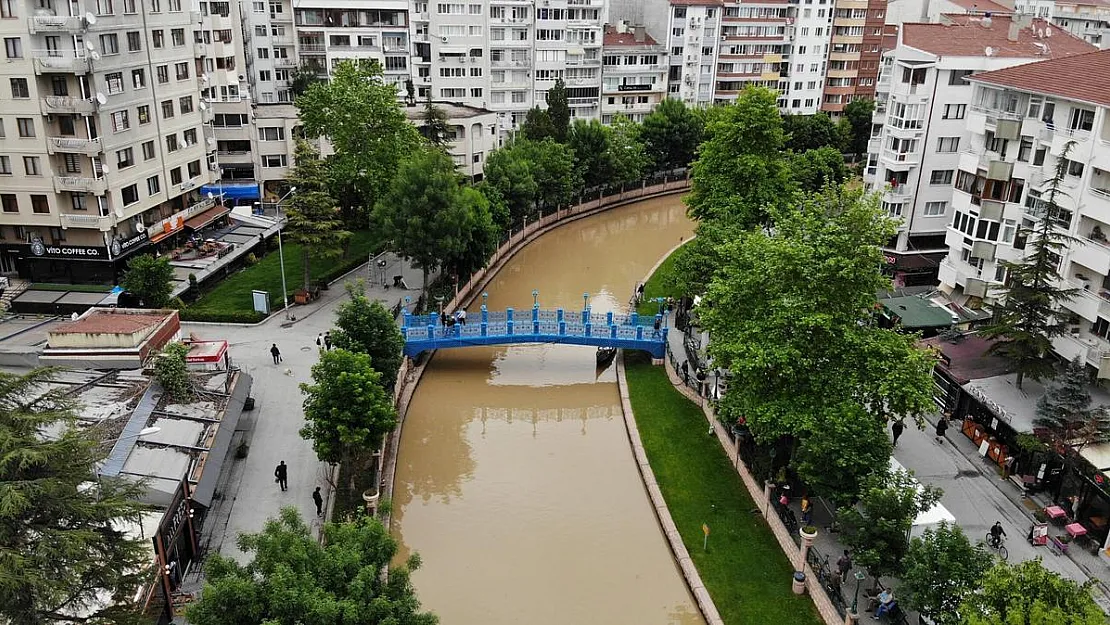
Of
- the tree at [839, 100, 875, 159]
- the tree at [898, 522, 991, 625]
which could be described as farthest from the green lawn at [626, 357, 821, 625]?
the tree at [839, 100, 875, 159]

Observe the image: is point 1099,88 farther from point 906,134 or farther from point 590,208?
point 590,208

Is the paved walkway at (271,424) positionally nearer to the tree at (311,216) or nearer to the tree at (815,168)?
the tree at (311,216)

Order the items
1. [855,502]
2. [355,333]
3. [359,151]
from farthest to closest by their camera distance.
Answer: [359,151], [355,333], [855,502]

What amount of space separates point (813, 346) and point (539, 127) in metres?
42.4

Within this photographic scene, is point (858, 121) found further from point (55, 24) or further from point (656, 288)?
point (55, 24)

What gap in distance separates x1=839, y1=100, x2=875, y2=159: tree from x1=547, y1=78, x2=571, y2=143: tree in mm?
35350

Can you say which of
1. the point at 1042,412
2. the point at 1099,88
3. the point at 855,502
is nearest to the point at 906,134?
the point at 1099,88

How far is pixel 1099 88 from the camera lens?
107 ft

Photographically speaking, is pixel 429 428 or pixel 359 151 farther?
pixel 359 151

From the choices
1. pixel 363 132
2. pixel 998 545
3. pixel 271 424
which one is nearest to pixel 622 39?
pixel 363 132

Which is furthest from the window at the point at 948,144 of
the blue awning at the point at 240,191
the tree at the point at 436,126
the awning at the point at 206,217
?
the blue awning at the point at 240,191

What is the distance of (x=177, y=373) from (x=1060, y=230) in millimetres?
34281

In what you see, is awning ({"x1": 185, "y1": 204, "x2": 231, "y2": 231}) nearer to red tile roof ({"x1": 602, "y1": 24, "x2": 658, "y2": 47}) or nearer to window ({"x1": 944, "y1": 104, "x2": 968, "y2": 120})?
red tile roof ({"x1": 602, "y1": 24, "x2": 658, "y2": 47})

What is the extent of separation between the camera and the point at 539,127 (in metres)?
65.9
